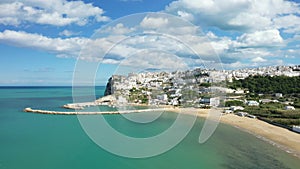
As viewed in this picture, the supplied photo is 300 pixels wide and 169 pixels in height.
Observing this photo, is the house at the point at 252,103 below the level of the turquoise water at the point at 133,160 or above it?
above

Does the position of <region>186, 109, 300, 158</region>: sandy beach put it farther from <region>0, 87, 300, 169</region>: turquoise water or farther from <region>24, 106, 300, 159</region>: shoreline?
<region>0, 87, 300, 169</region>: turquoise water

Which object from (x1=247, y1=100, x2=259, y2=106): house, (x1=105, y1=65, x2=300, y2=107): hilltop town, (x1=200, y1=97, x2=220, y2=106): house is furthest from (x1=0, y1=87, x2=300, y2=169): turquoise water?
(x1=247, y1=100, x2=259, y2=106): house

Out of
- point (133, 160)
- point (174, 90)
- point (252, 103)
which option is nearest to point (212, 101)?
point (174, 90)

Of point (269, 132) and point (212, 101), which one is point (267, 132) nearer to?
point (269, 132)

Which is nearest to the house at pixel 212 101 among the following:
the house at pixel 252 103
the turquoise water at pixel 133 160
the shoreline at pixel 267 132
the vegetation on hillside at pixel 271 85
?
the shoreline at pixel 267 132

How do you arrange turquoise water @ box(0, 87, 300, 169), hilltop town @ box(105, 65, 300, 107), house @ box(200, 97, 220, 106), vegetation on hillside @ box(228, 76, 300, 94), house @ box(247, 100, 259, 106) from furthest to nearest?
vegetation on hillside @ box(228, 76, 300, 94) → house @ box(247, 100, 259, 106) → house @ box(200, 97, 220, 106) → hilltop town @ box(105, 65, 300, 107) → turquoise water @ box(0, 87, 300, 169)

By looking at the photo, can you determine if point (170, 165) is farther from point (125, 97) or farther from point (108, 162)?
point (125, 97)

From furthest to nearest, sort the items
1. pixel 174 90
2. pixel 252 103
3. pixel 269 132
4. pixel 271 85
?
pixel 271 85
pixel 252 103
pixel 174 90
pixel 269 132

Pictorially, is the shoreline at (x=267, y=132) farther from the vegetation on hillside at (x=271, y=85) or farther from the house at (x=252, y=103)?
the vegetation on hillside at (x=271, y=85)

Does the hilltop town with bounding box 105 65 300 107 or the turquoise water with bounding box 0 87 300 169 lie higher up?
the hilltop town with bounding box 105 65 300 107

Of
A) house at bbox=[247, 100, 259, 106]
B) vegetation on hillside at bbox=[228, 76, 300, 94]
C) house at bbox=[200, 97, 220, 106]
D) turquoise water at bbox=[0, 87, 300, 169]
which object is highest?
vegetation on hillside at bbox=[228, 76, 300, 94]

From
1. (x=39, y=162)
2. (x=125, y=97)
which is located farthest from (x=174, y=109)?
(x=39, y=162)
